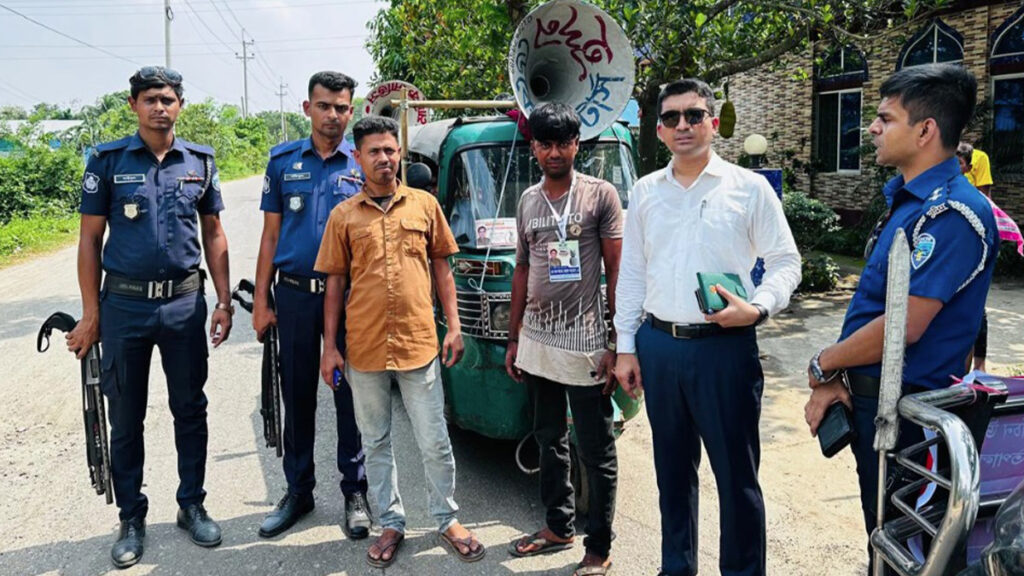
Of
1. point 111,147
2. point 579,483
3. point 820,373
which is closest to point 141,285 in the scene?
point 111,147

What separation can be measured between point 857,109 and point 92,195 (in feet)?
43.3

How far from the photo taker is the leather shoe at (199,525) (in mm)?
3441

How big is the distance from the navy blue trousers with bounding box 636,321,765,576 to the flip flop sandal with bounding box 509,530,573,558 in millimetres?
832

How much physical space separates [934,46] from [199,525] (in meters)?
12.5

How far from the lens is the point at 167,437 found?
4793 millimetres

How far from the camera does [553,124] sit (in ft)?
9.86

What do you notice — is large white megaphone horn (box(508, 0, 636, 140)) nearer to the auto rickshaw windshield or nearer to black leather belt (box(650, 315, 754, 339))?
the auto rickshaw windshield

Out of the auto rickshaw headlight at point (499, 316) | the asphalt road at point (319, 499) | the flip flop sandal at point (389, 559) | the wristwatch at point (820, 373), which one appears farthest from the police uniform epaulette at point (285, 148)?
the wristwatch at point (820, 373)

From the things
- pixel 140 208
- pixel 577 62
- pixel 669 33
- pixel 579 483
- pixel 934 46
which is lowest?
pixel 579 483

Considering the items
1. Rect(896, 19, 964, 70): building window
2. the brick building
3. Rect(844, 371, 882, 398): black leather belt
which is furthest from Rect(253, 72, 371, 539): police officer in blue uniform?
Rect(896, 19, 964, 70): building window

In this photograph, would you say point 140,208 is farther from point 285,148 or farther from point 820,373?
point 820,373

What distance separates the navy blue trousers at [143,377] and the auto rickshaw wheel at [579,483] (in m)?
1.85

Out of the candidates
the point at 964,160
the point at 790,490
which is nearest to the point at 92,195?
the point at 790,490

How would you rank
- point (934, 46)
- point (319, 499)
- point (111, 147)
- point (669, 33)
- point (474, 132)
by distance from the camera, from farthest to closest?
point (934, 46), point (669, 33), point (474, 132), point (319, 499), point (111, 147)
